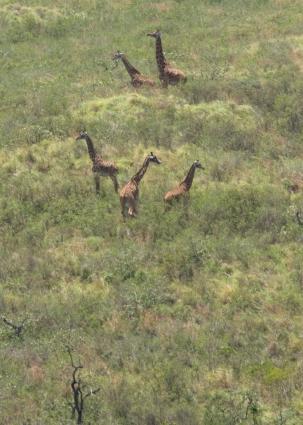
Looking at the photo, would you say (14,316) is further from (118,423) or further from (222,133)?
(222,133)

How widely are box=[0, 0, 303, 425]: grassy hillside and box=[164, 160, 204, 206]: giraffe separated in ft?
1.28

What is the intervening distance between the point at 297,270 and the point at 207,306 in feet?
9.36

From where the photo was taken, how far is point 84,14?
39.1 meters

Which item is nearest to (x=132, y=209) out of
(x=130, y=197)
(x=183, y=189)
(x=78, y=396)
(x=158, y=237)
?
(x=130, y=197)

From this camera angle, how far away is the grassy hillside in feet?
45.0

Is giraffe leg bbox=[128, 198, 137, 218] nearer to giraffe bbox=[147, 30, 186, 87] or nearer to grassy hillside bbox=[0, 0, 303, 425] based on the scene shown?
grassy hillside bbox=[0, 0, 303, 425]

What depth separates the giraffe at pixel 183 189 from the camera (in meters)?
20.5

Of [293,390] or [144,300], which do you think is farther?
[144,300]

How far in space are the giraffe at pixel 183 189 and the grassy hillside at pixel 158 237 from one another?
39cm

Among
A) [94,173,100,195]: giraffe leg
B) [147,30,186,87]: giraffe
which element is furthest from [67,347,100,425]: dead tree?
[147,30,186,87]: giraffe

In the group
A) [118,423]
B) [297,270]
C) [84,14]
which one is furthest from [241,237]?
[84,14]

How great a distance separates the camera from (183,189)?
2059 cm

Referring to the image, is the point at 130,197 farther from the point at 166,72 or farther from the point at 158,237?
the point at 166,72

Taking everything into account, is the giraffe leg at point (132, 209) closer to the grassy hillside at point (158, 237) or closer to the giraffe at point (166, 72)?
the grassy hillside at point (158, 237)
